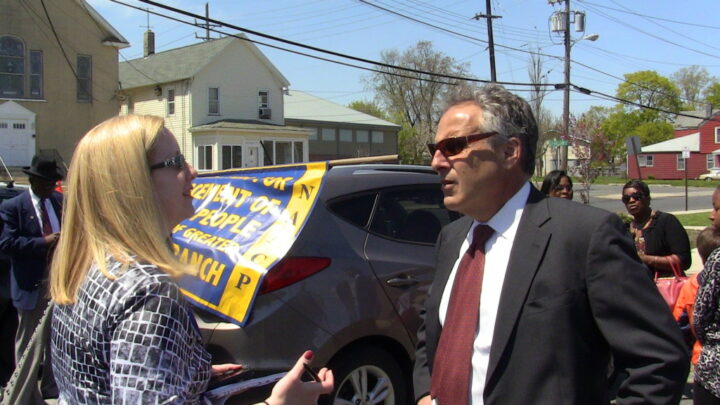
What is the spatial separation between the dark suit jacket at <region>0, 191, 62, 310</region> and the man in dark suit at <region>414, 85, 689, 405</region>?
161 inches

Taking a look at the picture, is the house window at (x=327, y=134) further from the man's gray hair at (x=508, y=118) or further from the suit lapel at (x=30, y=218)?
the man's gray hair at (x=508, y=118)

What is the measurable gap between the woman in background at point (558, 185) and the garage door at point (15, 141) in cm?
2423

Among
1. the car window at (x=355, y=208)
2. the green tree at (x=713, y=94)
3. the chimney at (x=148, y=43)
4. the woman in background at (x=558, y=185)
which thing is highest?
the green tree at (x=713, y=94)

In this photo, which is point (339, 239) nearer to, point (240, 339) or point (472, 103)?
point (240, 339)

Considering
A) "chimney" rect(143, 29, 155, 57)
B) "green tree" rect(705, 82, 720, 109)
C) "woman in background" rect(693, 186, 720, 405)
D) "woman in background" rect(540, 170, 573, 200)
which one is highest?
"green tree" rect(705, 82, 720, 109)

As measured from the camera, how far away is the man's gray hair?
86.0 inches

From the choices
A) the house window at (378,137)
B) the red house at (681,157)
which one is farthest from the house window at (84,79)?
the red house at (681,157)

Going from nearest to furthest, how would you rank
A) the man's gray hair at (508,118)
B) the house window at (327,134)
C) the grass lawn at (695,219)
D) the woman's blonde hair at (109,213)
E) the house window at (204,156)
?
1. the woman's blonde hair at (109,213)
2. the man's gray hair at (508,118)
3. the grass lawn at (695,219)
4. the house window at (204,156)
5. the house window at (327,134)

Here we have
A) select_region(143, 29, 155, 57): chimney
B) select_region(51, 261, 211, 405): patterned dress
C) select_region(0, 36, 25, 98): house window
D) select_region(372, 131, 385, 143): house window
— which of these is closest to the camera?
select_region(51, 261, 211, 405): patterned dress

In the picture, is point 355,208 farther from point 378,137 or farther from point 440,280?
point 378,137

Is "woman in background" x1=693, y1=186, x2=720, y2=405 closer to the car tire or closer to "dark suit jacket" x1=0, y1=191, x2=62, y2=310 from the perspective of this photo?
the car tire

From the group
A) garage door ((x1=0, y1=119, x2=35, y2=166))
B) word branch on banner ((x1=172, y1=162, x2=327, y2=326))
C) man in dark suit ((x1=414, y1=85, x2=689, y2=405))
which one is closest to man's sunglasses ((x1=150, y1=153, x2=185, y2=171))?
man in dark suit ((x1=414, y1=85, x2=689, y2=405))

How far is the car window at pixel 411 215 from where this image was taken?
13.8 ft

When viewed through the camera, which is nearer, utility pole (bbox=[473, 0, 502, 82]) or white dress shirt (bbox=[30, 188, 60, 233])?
white dress shirt (bbox=[30, 188, 60, 233])
